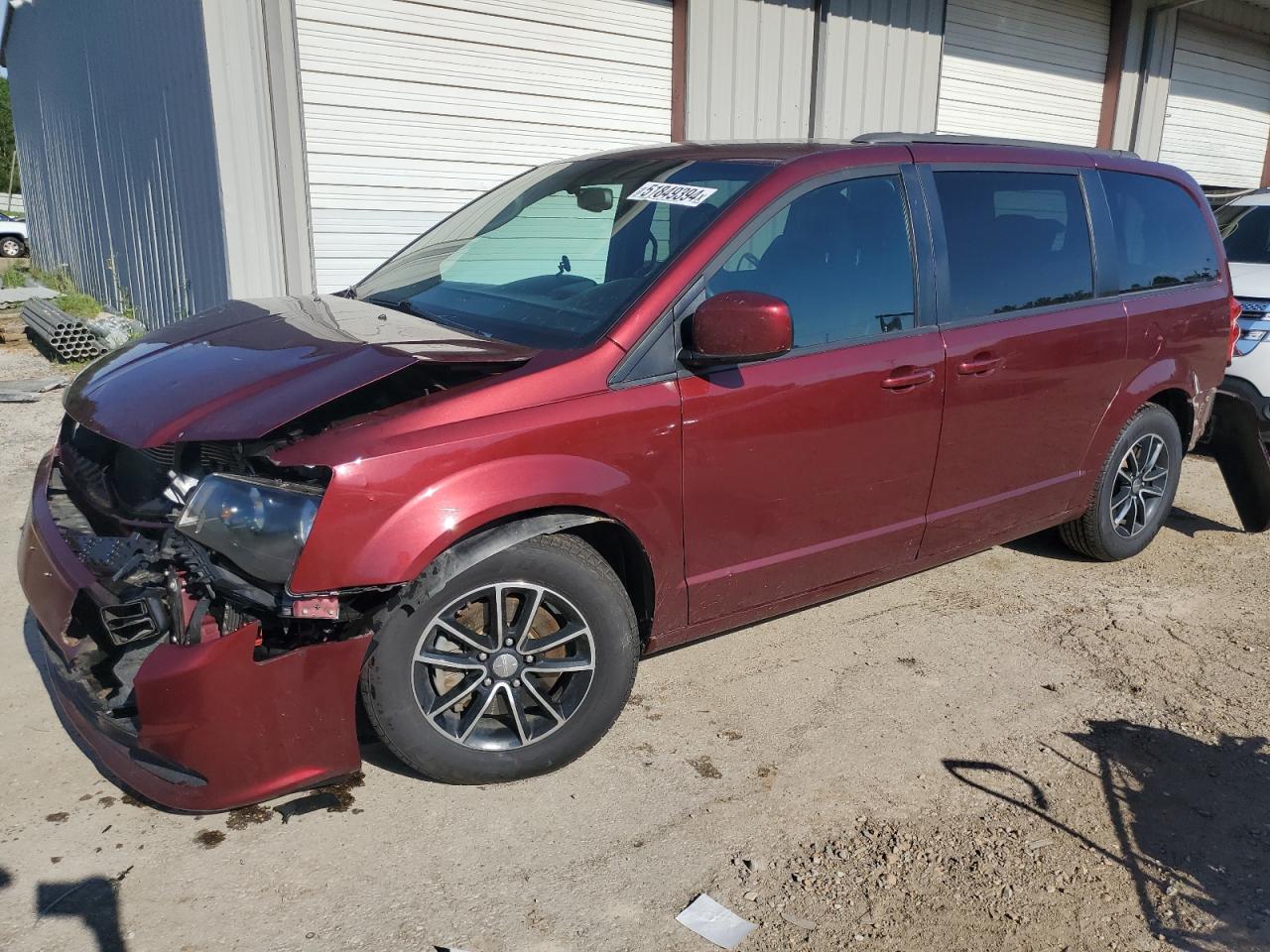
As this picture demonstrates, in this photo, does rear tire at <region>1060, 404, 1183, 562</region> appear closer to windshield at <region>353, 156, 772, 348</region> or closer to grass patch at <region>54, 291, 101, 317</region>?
windshield at <region>353, 156, 772, 348</region>

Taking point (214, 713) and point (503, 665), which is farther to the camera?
point (503, 665)

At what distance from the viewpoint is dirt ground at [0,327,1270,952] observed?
98.1 inches

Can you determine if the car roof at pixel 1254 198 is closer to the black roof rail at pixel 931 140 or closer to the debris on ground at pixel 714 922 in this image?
the black roof rail at pixel 931 140

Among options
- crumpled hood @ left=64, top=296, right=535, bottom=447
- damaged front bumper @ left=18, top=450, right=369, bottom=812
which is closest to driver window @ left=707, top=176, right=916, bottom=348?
crumpled hood @ left=64, top=296, right=535, bottom=447

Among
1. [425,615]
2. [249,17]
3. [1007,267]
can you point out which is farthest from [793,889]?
[249,17]

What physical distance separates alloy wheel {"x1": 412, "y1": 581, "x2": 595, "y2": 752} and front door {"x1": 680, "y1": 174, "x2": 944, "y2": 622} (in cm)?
48

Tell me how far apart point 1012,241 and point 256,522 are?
304 centimetres

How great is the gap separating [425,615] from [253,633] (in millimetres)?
446

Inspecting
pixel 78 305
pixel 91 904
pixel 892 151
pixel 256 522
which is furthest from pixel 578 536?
pixel 78 305

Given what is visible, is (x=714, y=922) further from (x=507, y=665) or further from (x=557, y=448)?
(x=557, y=448)

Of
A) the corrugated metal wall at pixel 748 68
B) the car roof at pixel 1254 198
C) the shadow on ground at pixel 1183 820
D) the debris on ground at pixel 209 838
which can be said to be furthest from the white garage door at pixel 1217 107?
the debris on ground at pixel 209 838

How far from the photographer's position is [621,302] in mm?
3104

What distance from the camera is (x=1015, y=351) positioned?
3.91 metres

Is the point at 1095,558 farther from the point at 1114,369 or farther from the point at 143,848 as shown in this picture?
the point at 143,848
